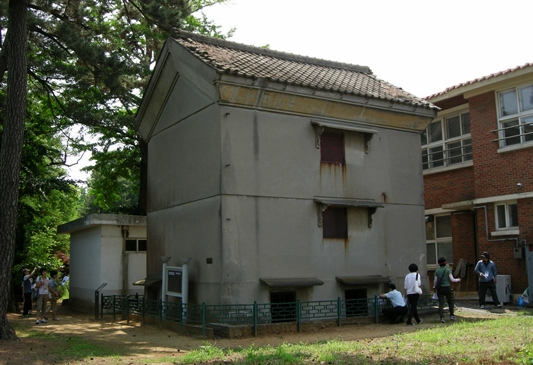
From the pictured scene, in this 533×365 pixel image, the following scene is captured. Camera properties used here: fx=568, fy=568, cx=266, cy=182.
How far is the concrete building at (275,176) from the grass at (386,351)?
122 inches

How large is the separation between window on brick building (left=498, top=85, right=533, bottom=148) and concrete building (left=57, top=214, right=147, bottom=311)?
13538mm

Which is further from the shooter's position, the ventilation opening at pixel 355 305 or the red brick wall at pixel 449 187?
the red brick wall at pixel 449 187

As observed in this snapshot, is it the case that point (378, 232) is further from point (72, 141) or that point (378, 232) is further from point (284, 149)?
point (72, 141)

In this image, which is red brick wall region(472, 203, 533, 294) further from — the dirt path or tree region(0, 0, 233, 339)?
tree region(0, 0, 233, 339)

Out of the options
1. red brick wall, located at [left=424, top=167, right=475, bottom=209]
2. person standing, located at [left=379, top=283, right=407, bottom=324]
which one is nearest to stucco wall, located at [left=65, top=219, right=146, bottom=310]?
person standing, located at [left=379, top=283, right=407, bottom=324]

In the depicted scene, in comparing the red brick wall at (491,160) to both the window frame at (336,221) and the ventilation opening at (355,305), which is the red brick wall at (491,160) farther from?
the ventilation opening at (355,305)

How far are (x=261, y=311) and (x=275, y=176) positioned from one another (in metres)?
3.57

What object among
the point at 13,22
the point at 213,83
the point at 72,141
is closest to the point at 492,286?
the point at 213,83

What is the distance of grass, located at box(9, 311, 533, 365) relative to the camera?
30.6ft

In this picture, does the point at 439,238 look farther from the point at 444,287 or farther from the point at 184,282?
the point at 184,282

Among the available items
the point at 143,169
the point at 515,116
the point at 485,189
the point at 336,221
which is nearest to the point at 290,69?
the point at 336,221

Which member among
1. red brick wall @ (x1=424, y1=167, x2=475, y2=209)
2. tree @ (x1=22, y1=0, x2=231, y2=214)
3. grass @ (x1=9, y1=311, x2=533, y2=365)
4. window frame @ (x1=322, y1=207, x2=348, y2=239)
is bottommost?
grass @ (x1=9, y1=311, x2=533, y2=365)

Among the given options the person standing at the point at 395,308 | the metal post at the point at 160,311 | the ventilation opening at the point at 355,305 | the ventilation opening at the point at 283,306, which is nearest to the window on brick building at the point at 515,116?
the person standing at the point at 395,308

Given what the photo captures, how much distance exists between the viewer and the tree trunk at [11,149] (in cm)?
1262
